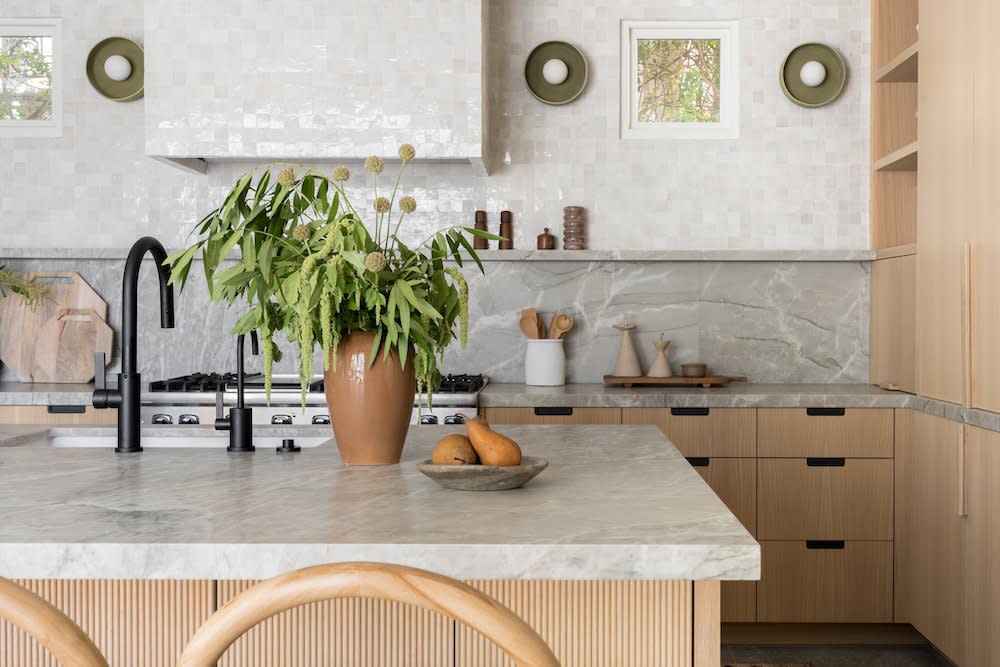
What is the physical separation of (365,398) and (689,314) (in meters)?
2.76

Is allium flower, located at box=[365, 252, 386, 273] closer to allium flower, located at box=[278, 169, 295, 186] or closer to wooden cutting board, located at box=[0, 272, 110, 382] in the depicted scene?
allium flower, located at box=[278, 169, 295, 186]

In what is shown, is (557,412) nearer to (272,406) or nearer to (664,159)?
(272,406)

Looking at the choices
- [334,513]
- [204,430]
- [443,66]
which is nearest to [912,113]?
[443,66]

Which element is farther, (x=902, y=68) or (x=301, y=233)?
(x=902, y=68)

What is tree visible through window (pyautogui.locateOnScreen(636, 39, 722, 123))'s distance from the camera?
4422mm

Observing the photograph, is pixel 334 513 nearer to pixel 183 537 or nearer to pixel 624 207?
pixel 183 537

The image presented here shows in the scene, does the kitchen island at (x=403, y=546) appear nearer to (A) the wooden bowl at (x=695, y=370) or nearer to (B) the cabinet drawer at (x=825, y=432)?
(B) the cabinet drawer at (x=825, y=432)

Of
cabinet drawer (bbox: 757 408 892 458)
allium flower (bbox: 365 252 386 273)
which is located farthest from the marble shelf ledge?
allium flower (bbox: 365 252 386 273)

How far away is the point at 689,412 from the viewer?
3.75 meters

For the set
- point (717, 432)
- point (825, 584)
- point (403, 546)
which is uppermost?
point (403, 546)

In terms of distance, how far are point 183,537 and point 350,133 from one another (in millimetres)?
2844

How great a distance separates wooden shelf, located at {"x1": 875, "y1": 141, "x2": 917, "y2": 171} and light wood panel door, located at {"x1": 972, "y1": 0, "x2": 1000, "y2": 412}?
0.70 meters

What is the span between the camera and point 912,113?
416cm

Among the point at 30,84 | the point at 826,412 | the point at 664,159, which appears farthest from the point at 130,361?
the point at 30,84
